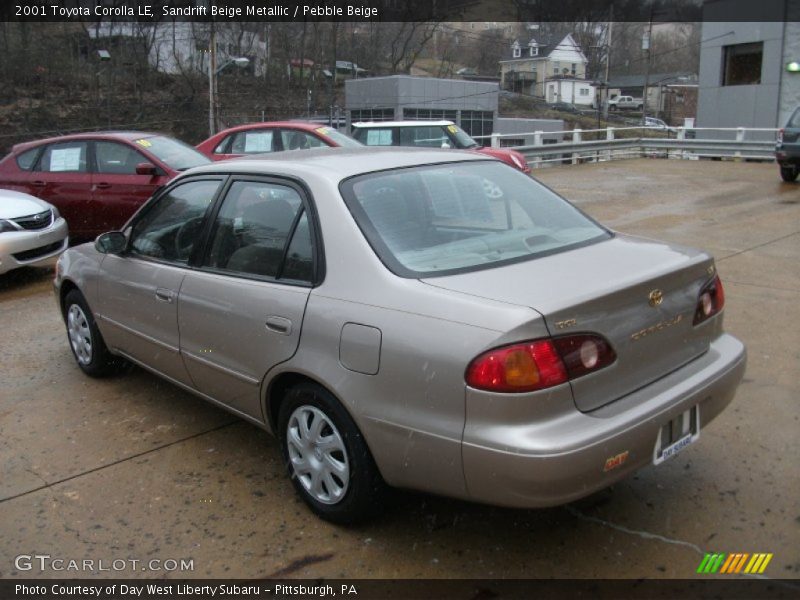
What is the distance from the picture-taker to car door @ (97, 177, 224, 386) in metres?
4.08

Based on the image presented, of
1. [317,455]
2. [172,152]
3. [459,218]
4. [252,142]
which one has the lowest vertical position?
[317,455]

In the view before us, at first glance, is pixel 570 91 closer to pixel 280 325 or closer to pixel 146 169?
pixel 146 169

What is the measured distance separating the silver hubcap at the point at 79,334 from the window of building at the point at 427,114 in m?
35.7

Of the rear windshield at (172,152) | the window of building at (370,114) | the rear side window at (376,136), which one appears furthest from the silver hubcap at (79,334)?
the window of building at (370,114)

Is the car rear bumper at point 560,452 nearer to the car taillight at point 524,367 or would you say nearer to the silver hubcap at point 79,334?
the car taillight at point 524,367

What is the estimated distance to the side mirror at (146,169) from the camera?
352 inches

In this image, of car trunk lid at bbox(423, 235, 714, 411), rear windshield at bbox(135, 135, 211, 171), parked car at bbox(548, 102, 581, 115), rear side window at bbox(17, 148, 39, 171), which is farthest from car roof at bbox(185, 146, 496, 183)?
parked car at bbox(548, 102, 581, 115)

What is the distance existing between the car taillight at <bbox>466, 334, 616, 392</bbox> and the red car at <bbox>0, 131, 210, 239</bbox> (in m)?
7.31

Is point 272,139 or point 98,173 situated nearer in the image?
point 98,173

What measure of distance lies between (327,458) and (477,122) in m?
45.6

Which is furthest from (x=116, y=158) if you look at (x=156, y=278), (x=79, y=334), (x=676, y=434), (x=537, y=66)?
(x=537, y=66)

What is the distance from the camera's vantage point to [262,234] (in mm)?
3682

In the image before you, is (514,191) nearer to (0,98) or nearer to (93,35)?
(0,98)

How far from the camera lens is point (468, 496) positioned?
2.74m
